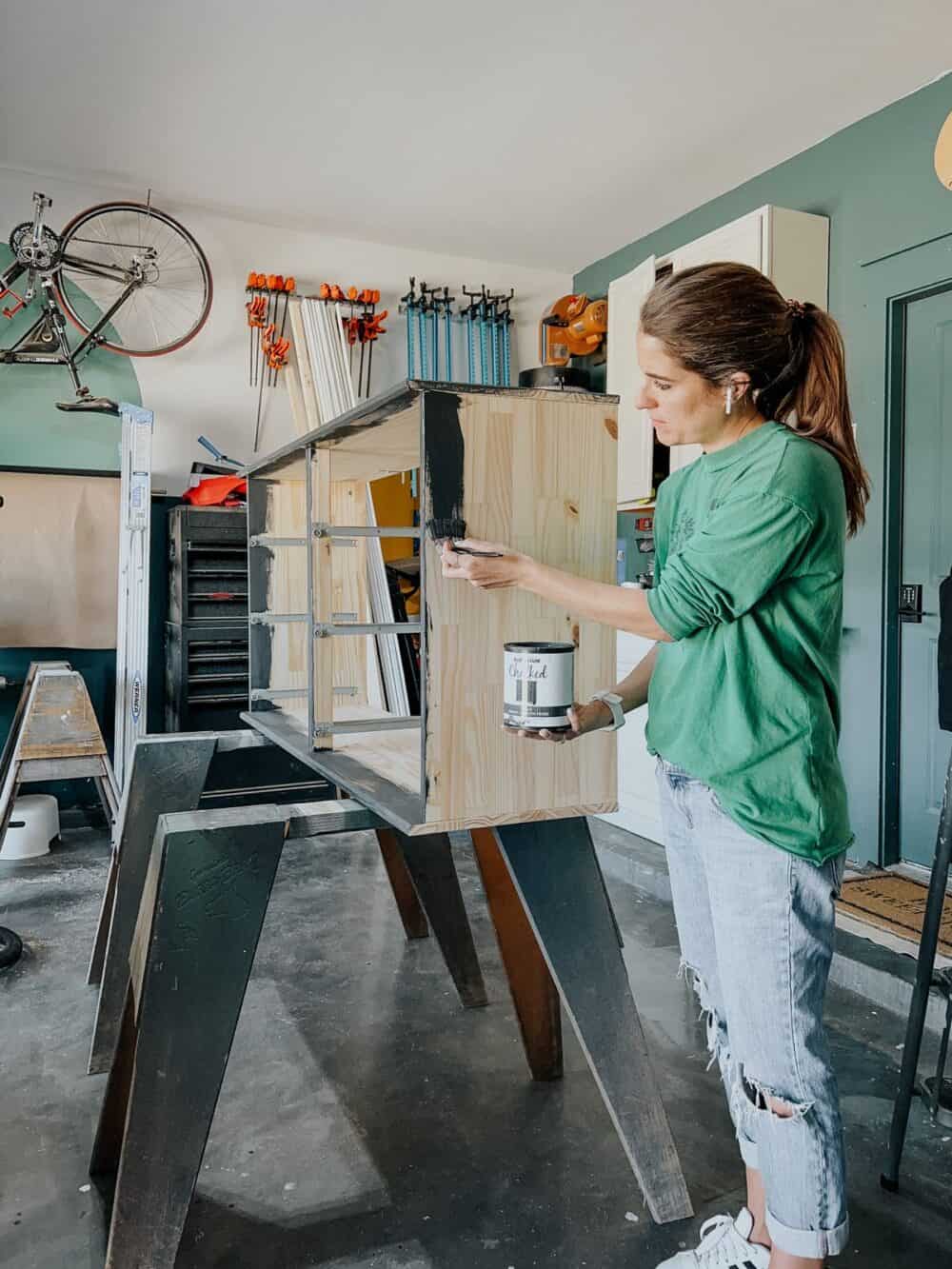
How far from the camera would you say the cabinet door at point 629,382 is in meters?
4.20

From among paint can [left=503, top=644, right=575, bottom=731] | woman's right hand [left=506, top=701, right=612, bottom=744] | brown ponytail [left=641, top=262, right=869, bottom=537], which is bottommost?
woman's right hand [left=506, top=701, right=612, bottom=744]

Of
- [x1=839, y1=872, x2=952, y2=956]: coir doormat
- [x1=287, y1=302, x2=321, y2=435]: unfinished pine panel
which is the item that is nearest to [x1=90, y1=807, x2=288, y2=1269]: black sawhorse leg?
[x1=287, y1=302, x2=321, y2=435]: unfinished pine panel

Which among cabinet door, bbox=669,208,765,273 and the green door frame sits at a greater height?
cabinet door, bbox=669,208,765,273

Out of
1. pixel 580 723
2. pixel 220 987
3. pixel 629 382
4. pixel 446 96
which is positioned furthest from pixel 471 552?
pixel 629 382

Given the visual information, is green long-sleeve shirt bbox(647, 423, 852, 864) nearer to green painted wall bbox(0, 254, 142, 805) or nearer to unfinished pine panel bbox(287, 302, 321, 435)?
unfinished pine panel bbox(287, 302, 321, 435)

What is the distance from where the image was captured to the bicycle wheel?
4.12m

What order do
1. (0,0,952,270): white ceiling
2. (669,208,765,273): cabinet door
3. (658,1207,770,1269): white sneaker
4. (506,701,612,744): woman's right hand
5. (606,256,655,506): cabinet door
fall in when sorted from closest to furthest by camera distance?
(506,701,612,744): woman's right hand, (658,1207,770,1269): white sneaker, (0,0,952,270): white ceiling, (669,208,765,273): cabinet door, (606,256,655,506): cabinet door

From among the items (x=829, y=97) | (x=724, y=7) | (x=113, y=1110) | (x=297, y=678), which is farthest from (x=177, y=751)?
(x=829, y=97)

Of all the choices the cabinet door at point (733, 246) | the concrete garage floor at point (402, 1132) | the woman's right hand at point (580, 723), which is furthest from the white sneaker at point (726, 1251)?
the cabinet door at point (733, 246)

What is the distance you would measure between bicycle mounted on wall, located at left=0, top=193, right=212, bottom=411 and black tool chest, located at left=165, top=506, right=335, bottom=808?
71 cm

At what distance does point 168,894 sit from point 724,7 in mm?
2932

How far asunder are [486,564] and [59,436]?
3.61m

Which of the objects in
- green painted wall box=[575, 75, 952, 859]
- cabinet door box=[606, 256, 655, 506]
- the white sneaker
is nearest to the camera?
the white sneaker

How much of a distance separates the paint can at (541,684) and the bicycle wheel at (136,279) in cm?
364
